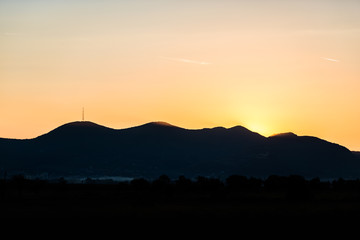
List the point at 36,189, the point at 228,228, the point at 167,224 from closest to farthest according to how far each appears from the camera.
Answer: the point at 228,228 < the point at 167,224 < the point at 36,189

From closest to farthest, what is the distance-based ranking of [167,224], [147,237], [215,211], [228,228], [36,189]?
[147,237] < [228,228] < [167,224] < [215,211] < [36,189]

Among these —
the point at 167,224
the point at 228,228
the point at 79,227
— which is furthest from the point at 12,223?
the point at 228,228

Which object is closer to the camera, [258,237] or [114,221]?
[258,237]

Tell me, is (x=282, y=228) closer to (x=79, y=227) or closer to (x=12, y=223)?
(x=79, y=227)

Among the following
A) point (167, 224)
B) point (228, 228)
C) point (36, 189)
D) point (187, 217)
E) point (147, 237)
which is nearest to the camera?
point (147, 237)

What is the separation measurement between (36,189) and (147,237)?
128m

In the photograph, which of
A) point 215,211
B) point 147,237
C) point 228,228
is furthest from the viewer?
point 215,211

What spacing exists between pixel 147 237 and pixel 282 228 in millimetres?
18415

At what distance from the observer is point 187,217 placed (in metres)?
103

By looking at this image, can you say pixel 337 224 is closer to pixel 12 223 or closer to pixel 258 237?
pixel 258 237

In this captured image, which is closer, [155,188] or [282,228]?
[282,228]

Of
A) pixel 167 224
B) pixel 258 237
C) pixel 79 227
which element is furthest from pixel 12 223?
pixel 258 237

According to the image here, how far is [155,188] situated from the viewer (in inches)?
7795

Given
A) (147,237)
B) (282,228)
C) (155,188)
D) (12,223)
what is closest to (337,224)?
(282,228)
